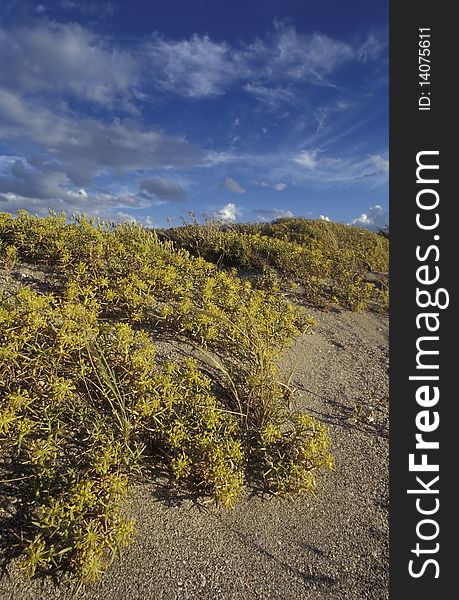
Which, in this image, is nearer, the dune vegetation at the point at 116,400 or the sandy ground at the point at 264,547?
the sandy ground at the point at 264,547

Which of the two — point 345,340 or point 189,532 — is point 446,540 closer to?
point 189,532

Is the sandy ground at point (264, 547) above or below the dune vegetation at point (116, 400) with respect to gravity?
below

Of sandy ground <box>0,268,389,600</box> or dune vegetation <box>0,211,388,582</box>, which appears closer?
sandy ground <box>0,268,389,600</box>

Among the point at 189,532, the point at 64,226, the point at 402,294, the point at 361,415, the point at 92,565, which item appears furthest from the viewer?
the point at 64,226

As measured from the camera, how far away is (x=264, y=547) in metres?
2.62

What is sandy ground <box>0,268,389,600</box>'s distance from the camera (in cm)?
232

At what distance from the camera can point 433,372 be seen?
2893mm

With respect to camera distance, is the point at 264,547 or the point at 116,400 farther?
the point at 116,400

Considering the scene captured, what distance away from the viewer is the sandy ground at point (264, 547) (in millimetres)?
2316

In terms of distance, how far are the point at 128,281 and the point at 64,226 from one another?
182 centimetres

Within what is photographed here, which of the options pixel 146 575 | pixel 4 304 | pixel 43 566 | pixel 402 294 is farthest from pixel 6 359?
pixel 402 294

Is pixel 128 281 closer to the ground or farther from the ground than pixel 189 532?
farther from the ground

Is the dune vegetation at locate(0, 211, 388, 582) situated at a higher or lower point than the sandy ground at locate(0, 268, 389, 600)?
higher

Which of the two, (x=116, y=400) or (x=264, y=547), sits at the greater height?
(x=116, y=400)
